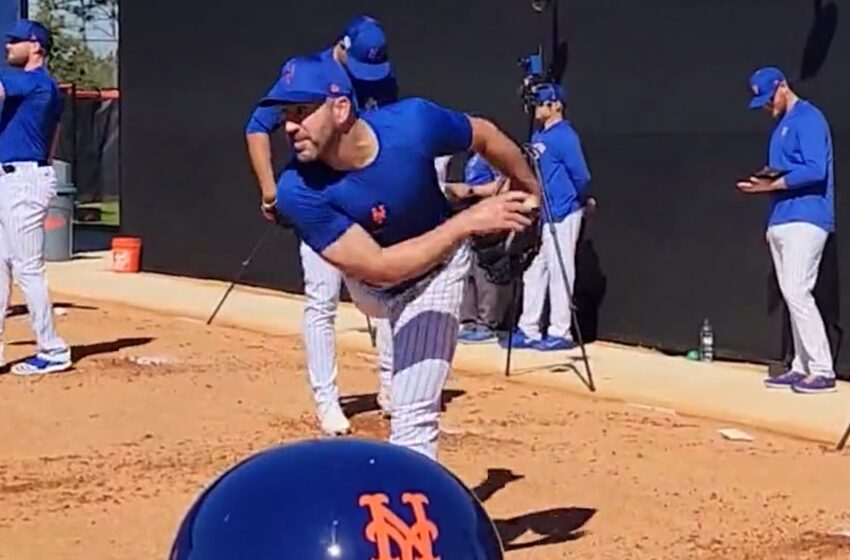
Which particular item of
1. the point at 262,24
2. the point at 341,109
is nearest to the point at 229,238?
the point at 262,24

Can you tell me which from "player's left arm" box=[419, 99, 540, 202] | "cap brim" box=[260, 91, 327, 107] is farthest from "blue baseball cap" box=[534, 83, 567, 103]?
"cap brim" box=[260, 91, 327, 107]

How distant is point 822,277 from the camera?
37.6ft

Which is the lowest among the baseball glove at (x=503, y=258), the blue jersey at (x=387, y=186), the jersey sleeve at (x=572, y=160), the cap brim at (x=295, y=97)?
the baseball glove at (x=503, y=258)

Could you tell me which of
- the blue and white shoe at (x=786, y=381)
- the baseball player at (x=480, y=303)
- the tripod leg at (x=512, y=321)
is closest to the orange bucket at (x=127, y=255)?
the baseball player at (x=480, y=303)

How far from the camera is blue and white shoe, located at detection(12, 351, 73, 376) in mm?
11188

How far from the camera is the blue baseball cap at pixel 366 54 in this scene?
8.69m

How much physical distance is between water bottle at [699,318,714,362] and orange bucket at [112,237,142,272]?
848 cm

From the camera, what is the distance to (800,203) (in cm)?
1057

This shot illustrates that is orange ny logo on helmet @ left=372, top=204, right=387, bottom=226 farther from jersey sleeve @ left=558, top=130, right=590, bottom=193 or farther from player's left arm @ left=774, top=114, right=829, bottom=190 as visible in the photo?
jersey sleeve @ left=558, top=130, right=590, bottom=193

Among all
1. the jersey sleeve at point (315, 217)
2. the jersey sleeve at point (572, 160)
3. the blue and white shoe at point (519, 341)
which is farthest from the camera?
the blue and white shoe at point (519, 341)

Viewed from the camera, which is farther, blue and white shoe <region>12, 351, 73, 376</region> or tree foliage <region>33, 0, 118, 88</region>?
tree foliage <region>33, 0, 118, 88</region>

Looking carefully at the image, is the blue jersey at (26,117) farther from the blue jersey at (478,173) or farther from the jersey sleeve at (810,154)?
the jersey sleeve at (810,154)

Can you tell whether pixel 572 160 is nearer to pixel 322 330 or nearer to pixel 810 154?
pixel 810 154

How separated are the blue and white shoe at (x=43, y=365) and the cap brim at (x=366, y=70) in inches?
140
